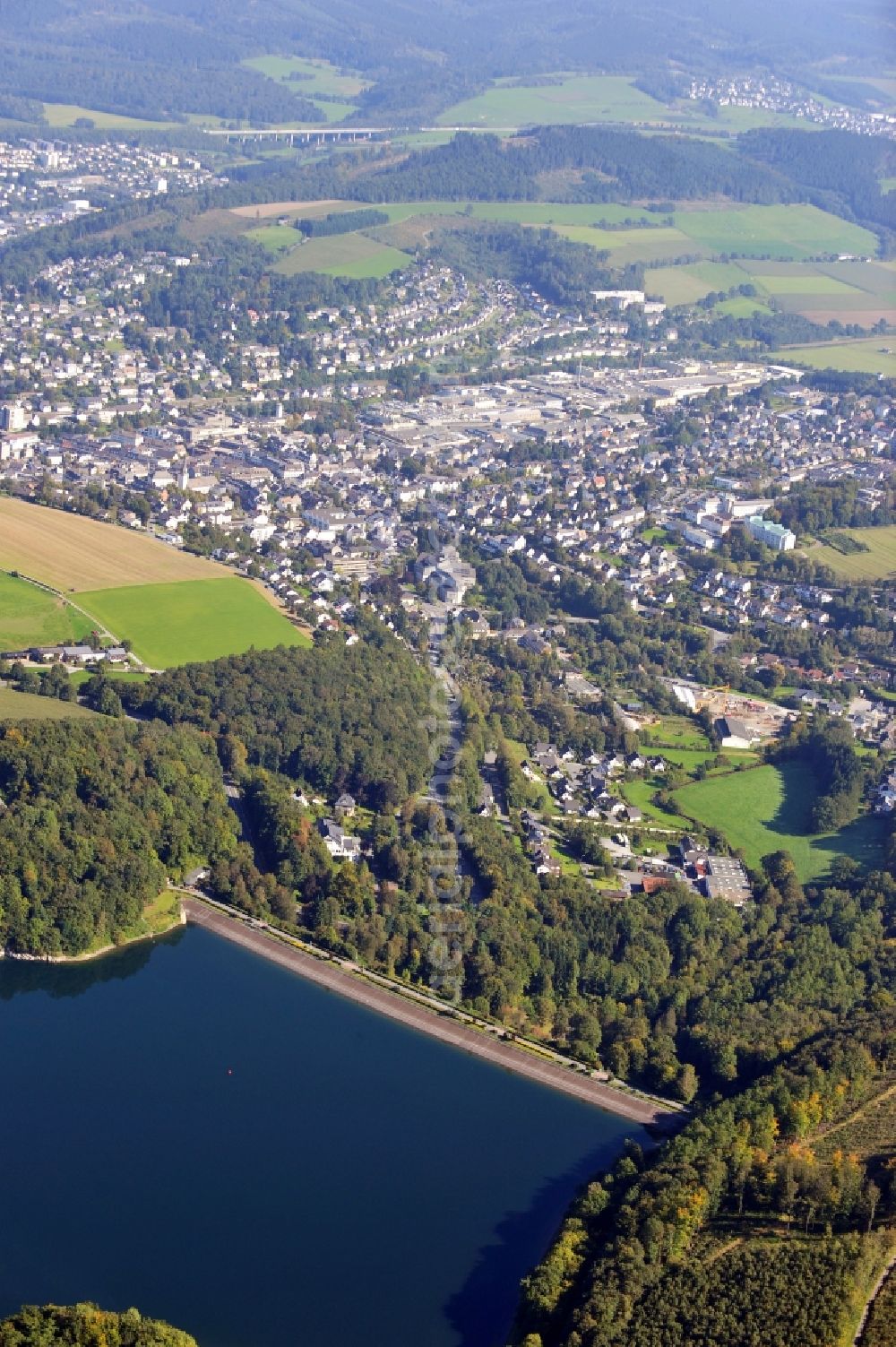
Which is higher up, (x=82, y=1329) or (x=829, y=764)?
(x=82, y=1329)

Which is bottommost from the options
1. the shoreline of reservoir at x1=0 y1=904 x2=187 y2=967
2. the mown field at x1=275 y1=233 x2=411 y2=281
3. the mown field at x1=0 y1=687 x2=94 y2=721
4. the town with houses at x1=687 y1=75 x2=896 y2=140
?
the shoreline of reservoir at x1=0 y1=904 x2=187 y2=967

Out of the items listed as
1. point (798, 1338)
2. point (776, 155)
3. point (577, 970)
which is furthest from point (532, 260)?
point (798, 1338)

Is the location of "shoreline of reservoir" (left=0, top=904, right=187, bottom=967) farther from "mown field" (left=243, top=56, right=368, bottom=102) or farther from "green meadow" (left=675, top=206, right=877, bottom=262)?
"mown field" (left=243, top=56, right=368, bottom=102)

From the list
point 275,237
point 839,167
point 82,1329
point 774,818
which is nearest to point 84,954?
point 82,1329

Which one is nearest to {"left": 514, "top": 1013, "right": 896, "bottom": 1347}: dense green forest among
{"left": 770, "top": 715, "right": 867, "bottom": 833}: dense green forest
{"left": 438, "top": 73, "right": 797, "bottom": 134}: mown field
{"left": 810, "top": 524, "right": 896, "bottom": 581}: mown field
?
{"left": 770, "top": 715, "right": 867, "bottom": 833}: dense green forest

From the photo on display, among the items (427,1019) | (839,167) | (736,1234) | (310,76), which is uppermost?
(839,167)

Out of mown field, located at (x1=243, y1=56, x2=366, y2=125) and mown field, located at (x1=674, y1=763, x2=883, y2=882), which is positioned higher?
mown field, located at (x1=243, y1=56, x2=366, y2=125)

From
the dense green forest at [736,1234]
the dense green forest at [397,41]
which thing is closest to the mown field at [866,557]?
the dense green forest at [736,1234]

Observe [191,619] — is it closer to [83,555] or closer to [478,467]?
[83,555]
